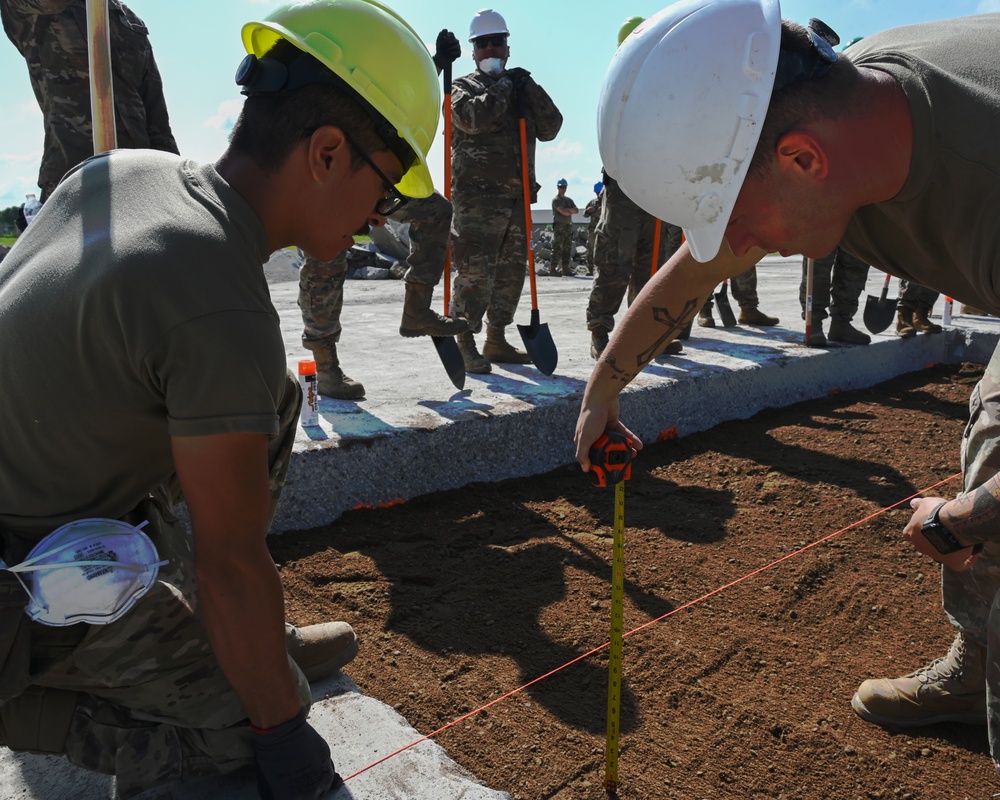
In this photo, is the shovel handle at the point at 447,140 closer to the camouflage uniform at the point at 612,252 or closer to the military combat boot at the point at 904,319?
the camouflage uniform at the point at 612,252

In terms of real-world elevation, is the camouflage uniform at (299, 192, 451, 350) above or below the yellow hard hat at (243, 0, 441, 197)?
below

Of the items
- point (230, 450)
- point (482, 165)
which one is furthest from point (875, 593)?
point (482, 165)

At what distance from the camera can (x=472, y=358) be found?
511 cm

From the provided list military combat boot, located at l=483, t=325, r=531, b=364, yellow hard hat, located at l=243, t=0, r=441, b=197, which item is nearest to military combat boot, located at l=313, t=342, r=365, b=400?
military combat boot, located at l=483, t=325, r=531, b=364

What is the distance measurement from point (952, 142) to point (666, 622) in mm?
1672

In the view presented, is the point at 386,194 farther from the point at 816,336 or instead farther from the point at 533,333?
the point at 816,336

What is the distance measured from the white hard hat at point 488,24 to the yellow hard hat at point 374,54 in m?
3.74

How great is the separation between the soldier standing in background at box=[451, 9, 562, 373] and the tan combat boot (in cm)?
302

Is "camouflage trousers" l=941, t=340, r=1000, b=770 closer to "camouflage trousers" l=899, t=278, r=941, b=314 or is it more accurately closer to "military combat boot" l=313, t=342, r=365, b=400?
"military combat boot" l=313, t=342, r=365, b=400

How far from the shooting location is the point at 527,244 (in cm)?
554

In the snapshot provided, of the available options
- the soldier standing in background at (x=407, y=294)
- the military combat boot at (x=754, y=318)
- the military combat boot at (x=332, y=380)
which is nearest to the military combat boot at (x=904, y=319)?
the military combat boot at (x=754, y=318)

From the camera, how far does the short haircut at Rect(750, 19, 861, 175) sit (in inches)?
63.2

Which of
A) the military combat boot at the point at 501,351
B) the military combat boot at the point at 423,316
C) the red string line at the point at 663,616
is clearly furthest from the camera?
the military combat boot at the point at 501,351

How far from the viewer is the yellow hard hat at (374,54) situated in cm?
177
